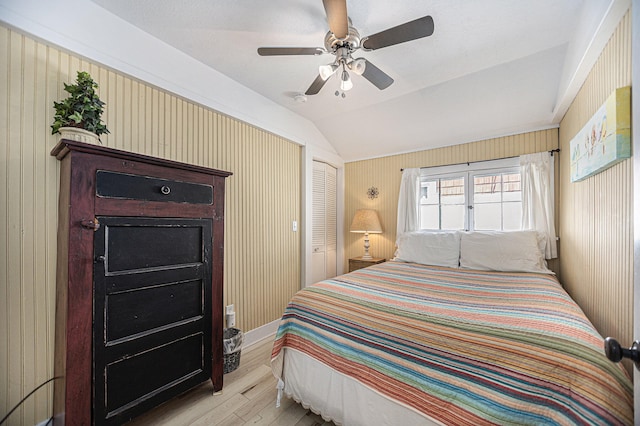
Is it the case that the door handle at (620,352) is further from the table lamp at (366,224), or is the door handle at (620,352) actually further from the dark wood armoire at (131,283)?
the table lamp at (366,224)

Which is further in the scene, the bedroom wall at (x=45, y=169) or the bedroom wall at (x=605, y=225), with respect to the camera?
the bedroom wall at (x=45, y=169)

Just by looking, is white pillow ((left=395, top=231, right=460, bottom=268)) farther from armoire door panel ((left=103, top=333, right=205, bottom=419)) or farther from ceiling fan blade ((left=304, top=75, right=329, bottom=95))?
armoire door panel ((left=103, top=333, right=205, bottom=419))

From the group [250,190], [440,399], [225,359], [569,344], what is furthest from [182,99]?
[569,344]

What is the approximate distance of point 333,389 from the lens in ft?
4.91

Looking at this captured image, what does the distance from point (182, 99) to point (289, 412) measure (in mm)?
2440

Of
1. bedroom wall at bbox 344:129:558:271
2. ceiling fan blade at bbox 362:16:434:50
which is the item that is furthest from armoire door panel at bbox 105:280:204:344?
bedroom wall at bbox 344:129:558:271

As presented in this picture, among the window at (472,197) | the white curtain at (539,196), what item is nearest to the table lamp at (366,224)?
the window at (472,197)

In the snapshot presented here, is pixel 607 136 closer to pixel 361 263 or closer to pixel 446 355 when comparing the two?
pixel 446 355

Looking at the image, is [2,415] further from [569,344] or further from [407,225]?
[407,225]

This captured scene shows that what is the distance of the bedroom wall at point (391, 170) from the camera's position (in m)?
2.90

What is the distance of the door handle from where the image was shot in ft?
2.03

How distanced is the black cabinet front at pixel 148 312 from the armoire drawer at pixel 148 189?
0.13 m

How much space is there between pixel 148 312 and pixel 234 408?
2.82ft

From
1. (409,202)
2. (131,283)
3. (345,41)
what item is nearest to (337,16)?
(345,41)
